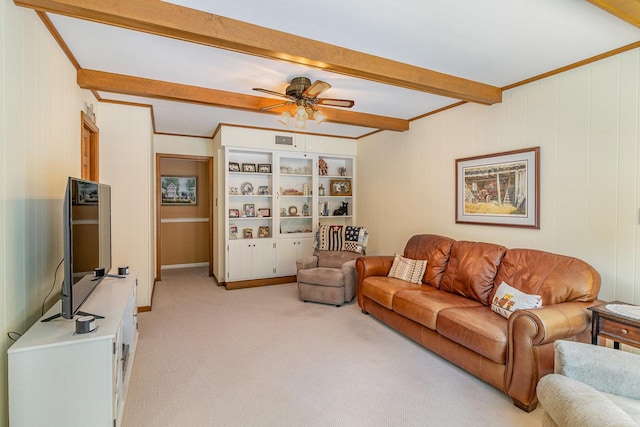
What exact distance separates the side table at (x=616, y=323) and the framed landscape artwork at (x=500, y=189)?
3.28 feet

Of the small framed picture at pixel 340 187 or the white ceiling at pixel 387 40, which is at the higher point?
the white ceiling at pixel 387 40

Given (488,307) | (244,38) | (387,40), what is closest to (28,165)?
(244,38)

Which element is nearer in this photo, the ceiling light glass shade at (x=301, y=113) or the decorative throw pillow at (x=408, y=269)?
the ceiling light glass shade at (x=301, y=113)

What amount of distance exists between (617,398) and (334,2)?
2.52 m

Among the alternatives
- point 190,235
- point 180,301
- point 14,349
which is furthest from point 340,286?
point 190,235

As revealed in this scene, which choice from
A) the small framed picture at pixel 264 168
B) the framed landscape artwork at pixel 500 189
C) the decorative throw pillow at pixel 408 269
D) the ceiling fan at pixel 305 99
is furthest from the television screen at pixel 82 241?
the framed landscape artwork at pixel 500 189

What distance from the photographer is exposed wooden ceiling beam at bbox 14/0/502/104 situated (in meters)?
1.72

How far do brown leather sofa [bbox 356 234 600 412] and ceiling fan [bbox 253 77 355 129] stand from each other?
190 cm

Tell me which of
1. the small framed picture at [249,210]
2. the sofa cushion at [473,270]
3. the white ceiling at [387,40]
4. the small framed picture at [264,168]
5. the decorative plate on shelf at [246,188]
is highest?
the white ceiling at [387,40]

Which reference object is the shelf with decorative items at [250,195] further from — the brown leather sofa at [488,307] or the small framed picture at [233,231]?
the brown leather sofa at [488,307]

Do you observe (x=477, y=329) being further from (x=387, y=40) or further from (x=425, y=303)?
(x=387, y=40)

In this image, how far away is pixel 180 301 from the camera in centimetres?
435

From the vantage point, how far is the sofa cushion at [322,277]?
4133 millimetres

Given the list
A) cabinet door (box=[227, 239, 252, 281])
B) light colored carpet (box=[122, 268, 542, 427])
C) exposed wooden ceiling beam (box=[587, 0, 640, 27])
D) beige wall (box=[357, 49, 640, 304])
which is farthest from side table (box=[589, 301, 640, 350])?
cabinet door (box=[227, 239, 252, 281])
